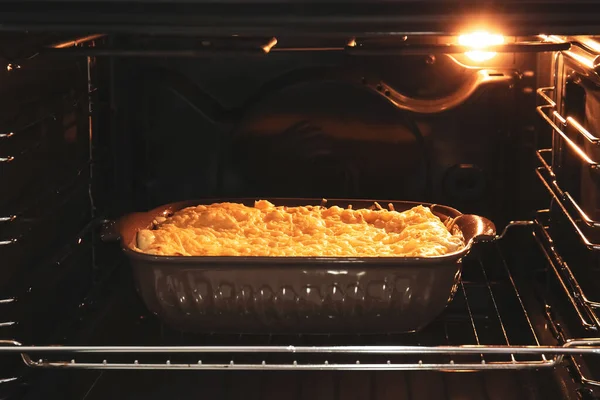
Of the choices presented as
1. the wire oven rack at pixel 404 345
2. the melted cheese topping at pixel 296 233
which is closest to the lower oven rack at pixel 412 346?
the wire oven rack at pixel 404 345

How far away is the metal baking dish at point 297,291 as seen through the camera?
115 cm

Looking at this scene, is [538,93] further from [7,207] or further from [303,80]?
[7,207]

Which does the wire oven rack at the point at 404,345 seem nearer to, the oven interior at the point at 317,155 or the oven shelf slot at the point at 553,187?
the oven interior at the point at 317,155

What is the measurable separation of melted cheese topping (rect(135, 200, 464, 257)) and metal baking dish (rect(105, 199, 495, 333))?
0.14 feet

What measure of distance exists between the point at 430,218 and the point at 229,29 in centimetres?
52

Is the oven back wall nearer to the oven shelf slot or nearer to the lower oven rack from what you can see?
the oven shelf slot

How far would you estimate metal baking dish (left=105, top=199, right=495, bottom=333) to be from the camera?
1152 mm

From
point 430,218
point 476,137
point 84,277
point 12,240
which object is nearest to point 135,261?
point 12,240

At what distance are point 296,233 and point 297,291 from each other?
17 centimetres

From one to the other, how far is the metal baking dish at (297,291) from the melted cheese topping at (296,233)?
43mm

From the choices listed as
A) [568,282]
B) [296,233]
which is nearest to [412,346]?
[296,233]

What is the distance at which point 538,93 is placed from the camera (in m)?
1.47

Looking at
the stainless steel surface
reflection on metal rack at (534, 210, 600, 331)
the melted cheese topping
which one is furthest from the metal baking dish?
the stainless steel surface

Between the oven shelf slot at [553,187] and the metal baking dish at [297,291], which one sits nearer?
the metal baking dish at [297,291]
